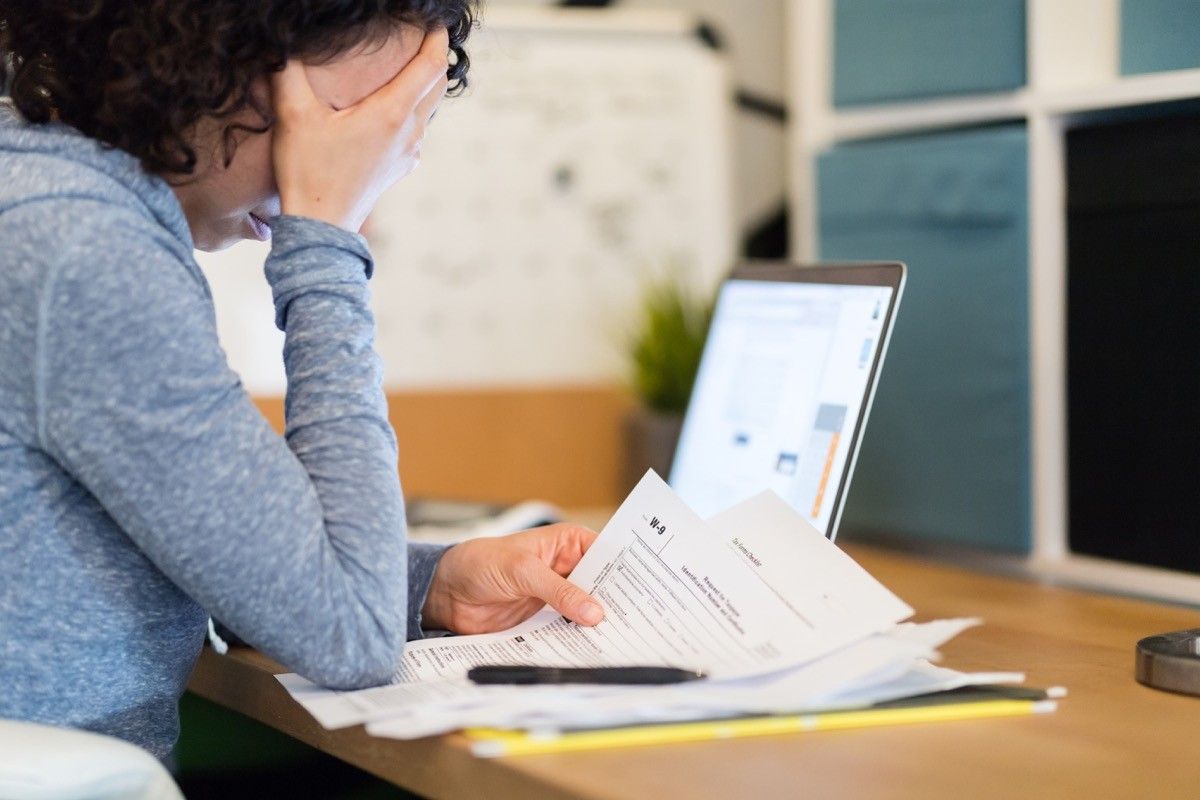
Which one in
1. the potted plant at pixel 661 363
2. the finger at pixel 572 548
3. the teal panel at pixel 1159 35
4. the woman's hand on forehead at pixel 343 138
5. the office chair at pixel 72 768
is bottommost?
the office chair at pixel 72 768

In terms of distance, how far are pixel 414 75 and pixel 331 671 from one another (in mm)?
390

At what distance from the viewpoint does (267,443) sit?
0.81 meters

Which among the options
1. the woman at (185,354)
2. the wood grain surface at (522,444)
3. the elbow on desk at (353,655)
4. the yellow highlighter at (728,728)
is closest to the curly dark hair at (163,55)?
the woman at (185,354)

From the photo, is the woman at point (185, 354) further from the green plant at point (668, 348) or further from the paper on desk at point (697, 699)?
the green plant at point (668, 348)

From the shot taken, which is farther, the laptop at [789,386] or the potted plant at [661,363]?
the potted plant at [661,363]

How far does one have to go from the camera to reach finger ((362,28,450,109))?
0.94 meters

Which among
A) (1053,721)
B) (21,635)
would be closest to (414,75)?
(21,635)

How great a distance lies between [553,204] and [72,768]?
1.57 metres

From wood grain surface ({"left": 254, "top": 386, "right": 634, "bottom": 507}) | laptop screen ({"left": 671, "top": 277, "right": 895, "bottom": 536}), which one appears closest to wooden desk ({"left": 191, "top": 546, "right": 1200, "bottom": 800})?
laptop screen ({"left": 671, "top": 277, "right": 895, "bottom": 536})

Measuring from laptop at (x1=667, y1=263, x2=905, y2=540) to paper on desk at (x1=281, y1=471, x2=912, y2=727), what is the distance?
21 centimetres

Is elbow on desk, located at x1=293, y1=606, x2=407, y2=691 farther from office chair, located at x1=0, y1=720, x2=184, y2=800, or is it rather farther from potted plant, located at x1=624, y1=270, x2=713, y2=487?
potted plant, located at x1=624, y1=270, x2=713, y2=487

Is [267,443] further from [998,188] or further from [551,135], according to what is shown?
[551,135]

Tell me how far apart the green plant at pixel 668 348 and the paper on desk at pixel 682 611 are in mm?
948

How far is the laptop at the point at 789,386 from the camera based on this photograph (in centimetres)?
116
